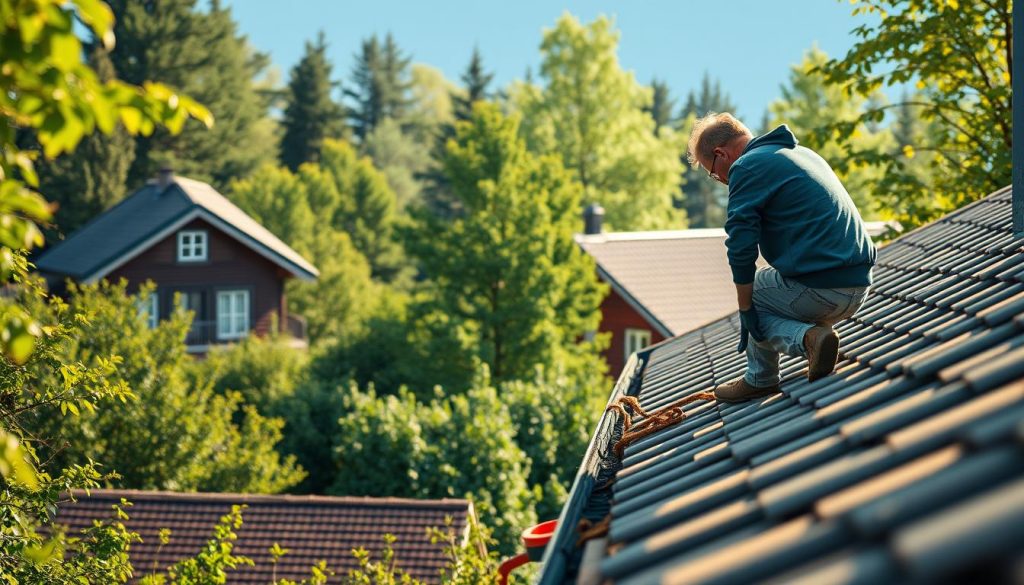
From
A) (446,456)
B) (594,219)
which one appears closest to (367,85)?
(594,219)

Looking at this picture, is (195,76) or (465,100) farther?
(465,100)

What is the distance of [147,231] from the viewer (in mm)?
37812

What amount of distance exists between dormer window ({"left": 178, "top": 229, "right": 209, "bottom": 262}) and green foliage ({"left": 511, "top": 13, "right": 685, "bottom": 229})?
1720 centimetres

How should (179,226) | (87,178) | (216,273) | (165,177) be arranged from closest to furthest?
(179,226)
(216,273)
(165,177)
(87,178)

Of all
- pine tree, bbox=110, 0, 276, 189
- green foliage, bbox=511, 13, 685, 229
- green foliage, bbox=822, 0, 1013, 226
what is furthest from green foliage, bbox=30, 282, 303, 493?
pine tree, bbox=110, 0, 276, 189

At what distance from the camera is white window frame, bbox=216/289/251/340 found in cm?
4016

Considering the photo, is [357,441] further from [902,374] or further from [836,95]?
[836,95]

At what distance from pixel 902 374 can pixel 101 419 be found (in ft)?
58.3

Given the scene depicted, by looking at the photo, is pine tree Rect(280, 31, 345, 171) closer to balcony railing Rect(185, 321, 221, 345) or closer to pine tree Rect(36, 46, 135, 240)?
pine tree Rect(36, 46, 135, 240)

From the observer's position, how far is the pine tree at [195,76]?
57.0 m

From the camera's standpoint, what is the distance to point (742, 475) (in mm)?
3367

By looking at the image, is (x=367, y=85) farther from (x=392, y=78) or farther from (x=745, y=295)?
(x=745, y=295)

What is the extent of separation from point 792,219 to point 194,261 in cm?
3661

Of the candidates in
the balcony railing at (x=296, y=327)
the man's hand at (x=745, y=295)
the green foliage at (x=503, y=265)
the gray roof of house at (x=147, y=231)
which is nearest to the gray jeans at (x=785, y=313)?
the man's hand at (x=745, y=295)
